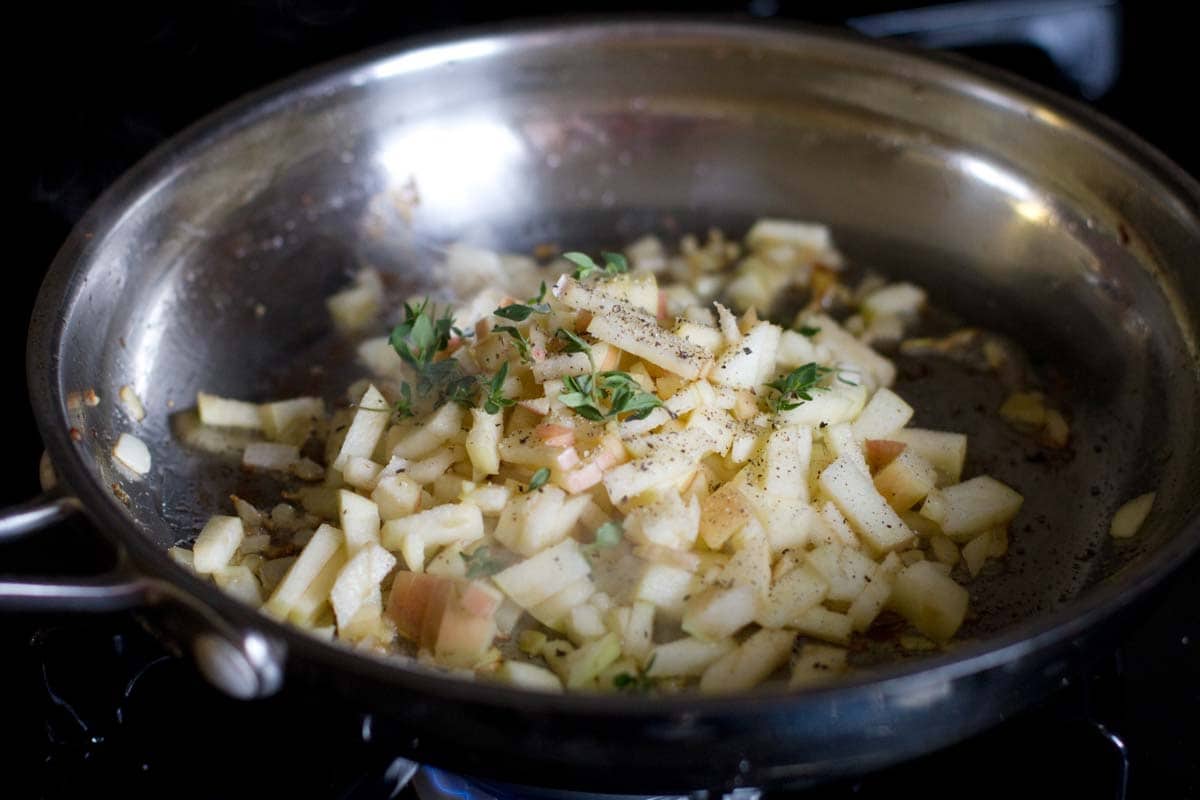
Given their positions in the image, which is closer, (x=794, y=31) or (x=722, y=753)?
(x=722, y=753)

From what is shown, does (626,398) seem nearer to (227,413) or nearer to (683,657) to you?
(683,657)

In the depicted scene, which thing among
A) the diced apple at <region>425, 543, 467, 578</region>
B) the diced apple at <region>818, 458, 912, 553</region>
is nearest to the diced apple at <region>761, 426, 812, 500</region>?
the diced apple at <region>818, 458, 912, 553</region>

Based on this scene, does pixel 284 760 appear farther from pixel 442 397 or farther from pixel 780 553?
pixel 780 553

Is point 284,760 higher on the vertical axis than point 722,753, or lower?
lower

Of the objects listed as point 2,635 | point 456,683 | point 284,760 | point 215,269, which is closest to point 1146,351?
point 456,683

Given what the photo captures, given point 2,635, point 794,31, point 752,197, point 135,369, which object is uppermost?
point 794,31

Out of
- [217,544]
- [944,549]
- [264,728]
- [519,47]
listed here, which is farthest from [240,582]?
[519,47]

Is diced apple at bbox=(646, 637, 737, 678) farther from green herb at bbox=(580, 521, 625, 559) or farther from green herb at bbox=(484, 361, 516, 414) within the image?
green herb at bbox=(484, 361, 516, 414)

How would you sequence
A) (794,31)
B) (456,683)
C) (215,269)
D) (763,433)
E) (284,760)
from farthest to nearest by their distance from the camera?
(794,31) → (215,269) → (763,433) → (284,760) → (456,683)
